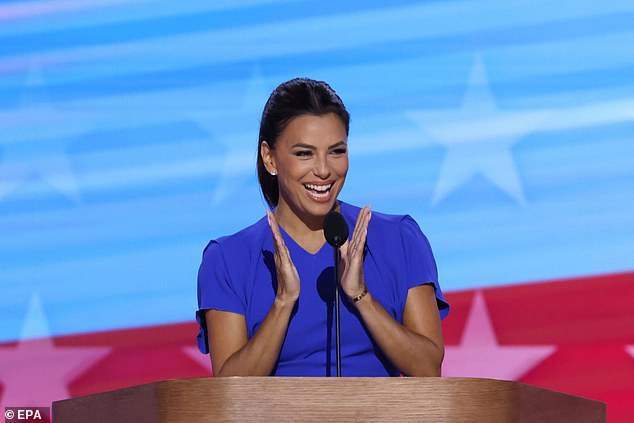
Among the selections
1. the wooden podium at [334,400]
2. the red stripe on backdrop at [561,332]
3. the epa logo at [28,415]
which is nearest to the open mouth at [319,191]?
the wooden podium at [334,400]

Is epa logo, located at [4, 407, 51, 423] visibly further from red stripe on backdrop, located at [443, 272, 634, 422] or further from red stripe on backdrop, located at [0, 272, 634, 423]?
red stripe on backdrop, located at [443, 272, 634, 422]

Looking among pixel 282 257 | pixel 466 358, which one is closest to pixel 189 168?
pixel 466 358

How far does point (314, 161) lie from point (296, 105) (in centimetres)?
13

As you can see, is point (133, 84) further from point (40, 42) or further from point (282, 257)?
point (282, 257)

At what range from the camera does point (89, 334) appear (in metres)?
3.28

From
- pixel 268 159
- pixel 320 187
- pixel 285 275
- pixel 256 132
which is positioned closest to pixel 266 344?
pixel 285 275

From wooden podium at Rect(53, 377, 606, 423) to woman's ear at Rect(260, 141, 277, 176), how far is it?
34.5 inches

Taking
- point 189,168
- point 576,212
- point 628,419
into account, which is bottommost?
point 628,419

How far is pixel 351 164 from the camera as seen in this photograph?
310 cm

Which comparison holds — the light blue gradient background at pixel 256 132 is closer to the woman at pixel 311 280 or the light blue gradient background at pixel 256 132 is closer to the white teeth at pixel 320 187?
the woman at pixel 311 280

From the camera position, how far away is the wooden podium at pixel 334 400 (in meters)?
1.54

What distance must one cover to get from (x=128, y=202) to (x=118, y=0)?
60 centimetres

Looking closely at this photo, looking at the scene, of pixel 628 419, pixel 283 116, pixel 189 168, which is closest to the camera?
pixel 283 116

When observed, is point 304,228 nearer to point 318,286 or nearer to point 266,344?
point 318,286
